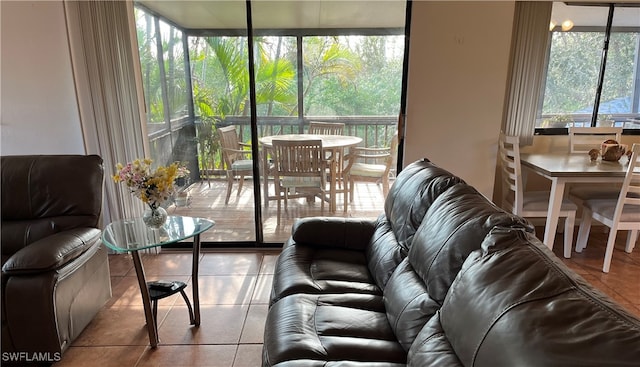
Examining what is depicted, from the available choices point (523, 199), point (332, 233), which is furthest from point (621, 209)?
point (332, 233)

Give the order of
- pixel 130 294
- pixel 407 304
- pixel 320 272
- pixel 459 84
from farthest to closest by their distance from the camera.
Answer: pixel 459 84 → pixel 130 294 → pixel 320 272 → pixel 407 304

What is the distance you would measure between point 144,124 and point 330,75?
161cm

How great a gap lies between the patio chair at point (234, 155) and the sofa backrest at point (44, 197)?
117cm

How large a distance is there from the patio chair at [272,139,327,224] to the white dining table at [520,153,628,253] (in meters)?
1.78

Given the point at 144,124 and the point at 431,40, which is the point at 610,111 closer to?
the point at 431,40

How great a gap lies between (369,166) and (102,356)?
2561 millimetres

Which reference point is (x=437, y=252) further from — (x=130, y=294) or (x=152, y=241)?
(x=130, y=294)

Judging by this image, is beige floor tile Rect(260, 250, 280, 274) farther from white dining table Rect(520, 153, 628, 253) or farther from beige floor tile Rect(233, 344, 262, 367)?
white dining table Rect(520, 153, 628, 253)

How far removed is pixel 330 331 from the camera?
1531 millimetres

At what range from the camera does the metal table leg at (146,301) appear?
1974mm

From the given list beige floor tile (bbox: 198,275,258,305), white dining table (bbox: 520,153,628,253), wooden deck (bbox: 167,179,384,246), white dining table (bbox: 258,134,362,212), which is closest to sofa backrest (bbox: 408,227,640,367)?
beige floor tile (bbox: 198,275,258,305)

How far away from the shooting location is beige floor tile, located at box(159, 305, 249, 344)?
2.19 meters

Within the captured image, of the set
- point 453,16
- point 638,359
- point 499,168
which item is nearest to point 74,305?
point 638,359

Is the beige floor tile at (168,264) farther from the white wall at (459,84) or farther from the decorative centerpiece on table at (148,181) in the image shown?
the white wall at (459,84)
